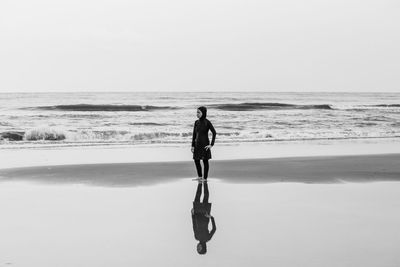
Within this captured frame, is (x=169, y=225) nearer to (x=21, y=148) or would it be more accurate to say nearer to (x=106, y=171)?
(x=106, y=171)

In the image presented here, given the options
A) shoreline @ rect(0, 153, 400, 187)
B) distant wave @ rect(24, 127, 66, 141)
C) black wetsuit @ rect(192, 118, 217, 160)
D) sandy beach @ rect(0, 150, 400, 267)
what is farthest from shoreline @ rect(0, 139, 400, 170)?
distant wave @ rect(24, 127, 66, 141)

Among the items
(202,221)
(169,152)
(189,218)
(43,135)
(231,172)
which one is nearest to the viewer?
(202,221)

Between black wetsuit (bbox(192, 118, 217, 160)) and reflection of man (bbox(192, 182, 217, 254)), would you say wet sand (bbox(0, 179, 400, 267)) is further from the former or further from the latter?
black wetsuit (bbox(192, 118, 217, 160))

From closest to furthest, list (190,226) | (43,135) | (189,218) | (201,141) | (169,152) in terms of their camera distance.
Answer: (190,226) < (189,218) < (201,141) < (169,152) < (43,135)

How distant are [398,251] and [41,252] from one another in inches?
137

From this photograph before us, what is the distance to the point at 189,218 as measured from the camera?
699 centimetres

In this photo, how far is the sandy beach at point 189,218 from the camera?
523cm

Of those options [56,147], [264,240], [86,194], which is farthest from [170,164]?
[264,240]

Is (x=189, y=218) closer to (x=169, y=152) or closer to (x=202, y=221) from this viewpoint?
(x=202, y=221)

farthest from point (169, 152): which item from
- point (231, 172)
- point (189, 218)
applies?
point (189, 218)

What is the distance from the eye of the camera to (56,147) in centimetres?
1870

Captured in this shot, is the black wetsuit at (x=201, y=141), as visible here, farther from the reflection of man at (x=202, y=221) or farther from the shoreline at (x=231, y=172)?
the reflection of man at (x=202, y=221)

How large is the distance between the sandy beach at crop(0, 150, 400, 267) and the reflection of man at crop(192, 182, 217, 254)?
86mm

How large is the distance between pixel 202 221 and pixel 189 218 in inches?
9.8
